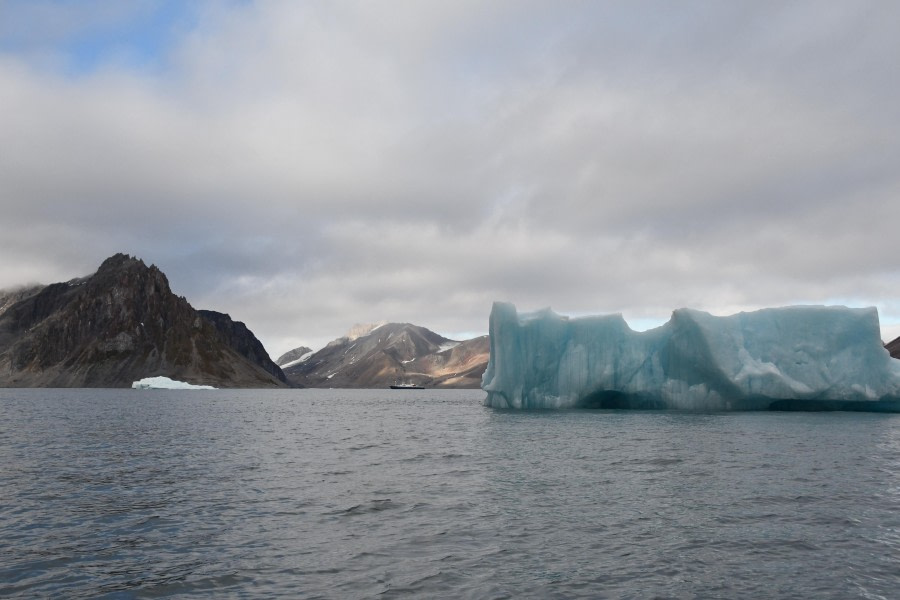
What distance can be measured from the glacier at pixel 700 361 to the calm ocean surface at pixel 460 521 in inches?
774

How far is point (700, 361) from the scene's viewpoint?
5431 cm

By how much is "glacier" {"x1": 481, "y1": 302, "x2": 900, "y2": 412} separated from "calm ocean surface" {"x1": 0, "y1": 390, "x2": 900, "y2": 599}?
19.7 meters

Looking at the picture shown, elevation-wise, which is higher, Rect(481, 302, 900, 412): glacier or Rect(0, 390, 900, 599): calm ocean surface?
Rect(481, 302, 900, 412): glacier

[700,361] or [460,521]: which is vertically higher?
[700,361]

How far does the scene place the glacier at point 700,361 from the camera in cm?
5250

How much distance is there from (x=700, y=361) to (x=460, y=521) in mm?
42418

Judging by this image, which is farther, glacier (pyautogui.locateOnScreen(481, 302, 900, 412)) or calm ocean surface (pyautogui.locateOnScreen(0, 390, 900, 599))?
glacier (pyautogui.locateOnScreen(481, 302, 900, 412))

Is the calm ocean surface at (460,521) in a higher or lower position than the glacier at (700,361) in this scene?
lower

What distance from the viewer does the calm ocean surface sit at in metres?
12.5

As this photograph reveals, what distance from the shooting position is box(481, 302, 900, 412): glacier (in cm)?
5250

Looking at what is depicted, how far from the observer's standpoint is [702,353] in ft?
176

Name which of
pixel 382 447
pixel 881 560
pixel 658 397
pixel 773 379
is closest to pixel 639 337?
pixel 658 397

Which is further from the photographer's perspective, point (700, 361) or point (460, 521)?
point (700, 361)

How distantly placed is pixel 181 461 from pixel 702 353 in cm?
4094
